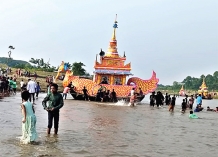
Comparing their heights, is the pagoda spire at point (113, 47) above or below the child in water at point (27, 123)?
above

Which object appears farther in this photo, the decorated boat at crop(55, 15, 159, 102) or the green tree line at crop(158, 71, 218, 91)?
the green tree line at crop(158, 71, 218, 91)

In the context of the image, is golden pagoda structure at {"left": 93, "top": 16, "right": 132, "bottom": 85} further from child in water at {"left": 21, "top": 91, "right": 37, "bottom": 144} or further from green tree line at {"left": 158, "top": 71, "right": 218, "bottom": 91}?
green tree line at {"left": 158, "top": 71, "right": 218, "bottom": 91}

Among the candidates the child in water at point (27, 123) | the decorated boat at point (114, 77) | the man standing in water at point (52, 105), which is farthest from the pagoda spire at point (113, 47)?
the child in water at point (27, 123)

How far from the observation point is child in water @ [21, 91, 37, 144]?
9148mm

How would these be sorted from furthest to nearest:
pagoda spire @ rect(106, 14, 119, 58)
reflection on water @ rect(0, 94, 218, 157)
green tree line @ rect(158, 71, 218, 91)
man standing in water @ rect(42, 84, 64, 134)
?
green tree line @ rect(158, 71, 218, 91) < pagoda spire @ rect(106, 14, 119, 58) < man standing in water @ rect(42, 84, 64, 134) < reflection on water @ rect(0, 94, 218, 157)

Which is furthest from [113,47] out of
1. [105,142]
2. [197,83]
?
[197,83]

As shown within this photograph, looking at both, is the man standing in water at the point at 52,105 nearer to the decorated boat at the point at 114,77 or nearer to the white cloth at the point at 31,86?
the white cloth at the point at 31,86

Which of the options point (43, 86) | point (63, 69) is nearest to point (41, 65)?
point (43, 86)

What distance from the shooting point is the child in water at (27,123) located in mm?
9148

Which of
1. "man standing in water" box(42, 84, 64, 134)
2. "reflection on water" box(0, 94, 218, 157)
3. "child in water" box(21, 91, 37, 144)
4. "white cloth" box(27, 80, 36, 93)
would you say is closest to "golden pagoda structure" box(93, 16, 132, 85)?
"white cloth" box(27, 80, 36, 93)

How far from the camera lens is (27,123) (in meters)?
9.29

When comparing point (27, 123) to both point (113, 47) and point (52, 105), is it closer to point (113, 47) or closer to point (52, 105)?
point (52, 105)

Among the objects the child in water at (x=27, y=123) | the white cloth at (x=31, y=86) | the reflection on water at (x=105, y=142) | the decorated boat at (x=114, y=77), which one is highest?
the decorated boat at (x=114, y=77)

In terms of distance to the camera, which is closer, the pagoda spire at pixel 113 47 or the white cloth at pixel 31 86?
the white cloth at pixel 31 86
